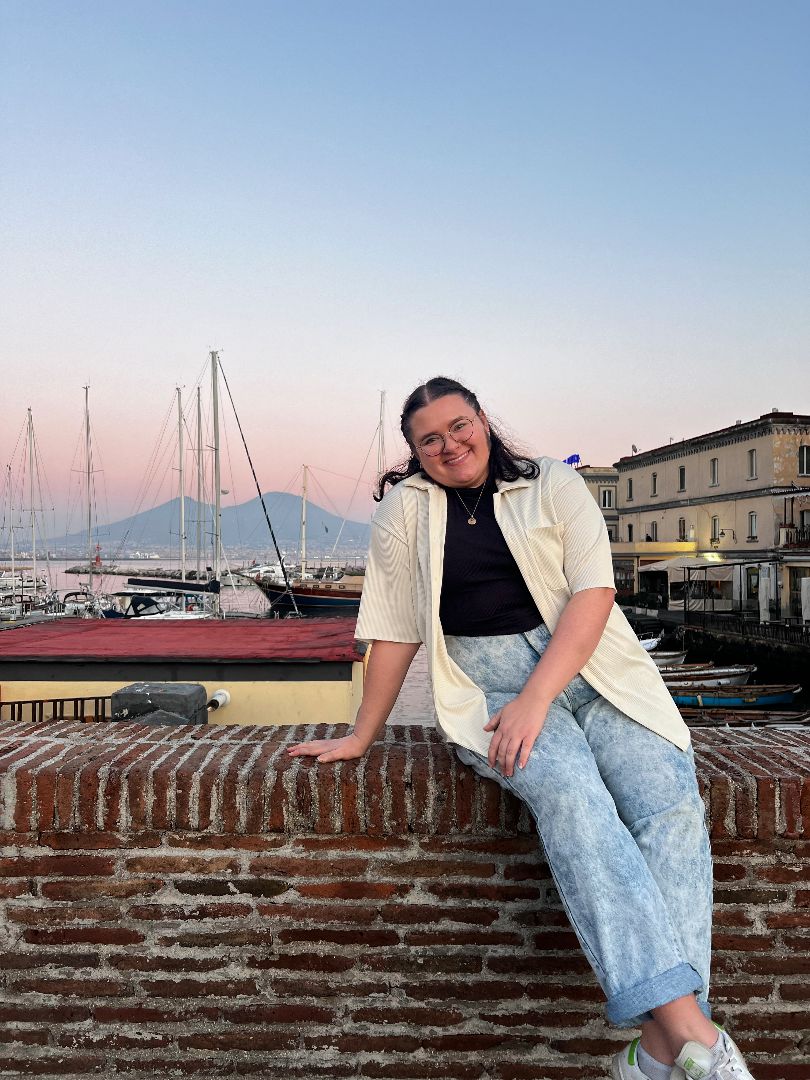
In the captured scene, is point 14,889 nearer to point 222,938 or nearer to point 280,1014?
point 222,938

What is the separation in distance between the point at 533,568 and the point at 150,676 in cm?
835

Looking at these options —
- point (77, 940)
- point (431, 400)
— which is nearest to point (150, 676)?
point (77, 940)

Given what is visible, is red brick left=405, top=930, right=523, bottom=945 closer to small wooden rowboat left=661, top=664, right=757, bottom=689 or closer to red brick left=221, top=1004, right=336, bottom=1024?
red brick left=221, top=1004, right=336, bottom=1024

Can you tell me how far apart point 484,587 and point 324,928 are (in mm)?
1201

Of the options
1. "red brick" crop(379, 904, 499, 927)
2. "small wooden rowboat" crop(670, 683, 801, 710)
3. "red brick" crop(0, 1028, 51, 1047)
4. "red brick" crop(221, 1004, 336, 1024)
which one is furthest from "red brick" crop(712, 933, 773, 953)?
"small wooden rowboat" crop(670, 683, 801, 710)

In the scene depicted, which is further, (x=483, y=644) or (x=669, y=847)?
(x=483, y=644)

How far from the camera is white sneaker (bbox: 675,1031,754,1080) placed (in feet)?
5.27

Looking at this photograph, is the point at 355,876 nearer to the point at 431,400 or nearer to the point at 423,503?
the point at 423,503

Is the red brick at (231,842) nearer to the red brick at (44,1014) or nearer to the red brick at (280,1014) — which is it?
the red brick at (280,1014)

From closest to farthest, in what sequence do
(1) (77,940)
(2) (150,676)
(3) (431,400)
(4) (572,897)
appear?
(4) (572,897)
(1) (77,940)
(3) (431,400)
(2) (150,676)

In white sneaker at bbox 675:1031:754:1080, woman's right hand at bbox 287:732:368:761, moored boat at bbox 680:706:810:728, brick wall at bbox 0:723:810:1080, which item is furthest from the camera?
moored boat at bbox 680:706:810:728

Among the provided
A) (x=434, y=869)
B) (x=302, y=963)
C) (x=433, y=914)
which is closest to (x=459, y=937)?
(x=433, y=914)

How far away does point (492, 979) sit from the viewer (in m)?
2.25

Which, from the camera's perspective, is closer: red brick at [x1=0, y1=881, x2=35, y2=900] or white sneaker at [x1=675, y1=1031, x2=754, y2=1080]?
white sneaker at [x1=675, y1=1031, x2=754, y2=1080]
